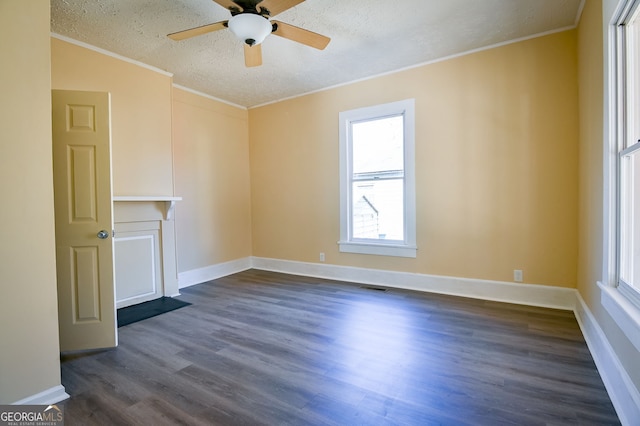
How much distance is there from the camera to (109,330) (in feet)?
8.04

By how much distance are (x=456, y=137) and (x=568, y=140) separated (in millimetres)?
1024

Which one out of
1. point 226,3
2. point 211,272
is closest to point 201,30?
point 226,3

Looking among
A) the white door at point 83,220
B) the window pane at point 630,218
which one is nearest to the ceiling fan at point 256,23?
the white door at point 83,220

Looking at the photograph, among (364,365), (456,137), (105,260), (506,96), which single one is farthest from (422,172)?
(105,260)

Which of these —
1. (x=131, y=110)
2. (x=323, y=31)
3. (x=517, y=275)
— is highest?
(x=323, y=31)

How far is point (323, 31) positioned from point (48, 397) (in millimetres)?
3458

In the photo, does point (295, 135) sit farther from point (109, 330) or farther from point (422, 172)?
point (109, 330)

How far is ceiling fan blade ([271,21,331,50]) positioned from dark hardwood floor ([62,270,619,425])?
8.11ft

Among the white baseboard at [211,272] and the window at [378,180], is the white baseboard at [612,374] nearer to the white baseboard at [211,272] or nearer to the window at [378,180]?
the window at [378,180]

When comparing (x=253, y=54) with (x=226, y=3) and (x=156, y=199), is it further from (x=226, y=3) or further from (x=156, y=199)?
(x=156, y=199)

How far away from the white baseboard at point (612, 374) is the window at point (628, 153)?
1.40 ft

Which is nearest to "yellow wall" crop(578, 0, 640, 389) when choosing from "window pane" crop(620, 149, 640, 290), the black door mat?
"window pane" crop(620, 149, 640, 290)

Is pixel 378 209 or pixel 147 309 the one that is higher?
pixel 378 209

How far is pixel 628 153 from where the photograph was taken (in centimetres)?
162
